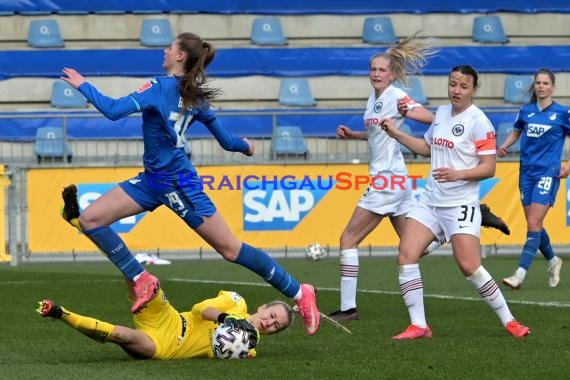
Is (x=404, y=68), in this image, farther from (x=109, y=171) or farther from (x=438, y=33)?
(x=438, y=33)

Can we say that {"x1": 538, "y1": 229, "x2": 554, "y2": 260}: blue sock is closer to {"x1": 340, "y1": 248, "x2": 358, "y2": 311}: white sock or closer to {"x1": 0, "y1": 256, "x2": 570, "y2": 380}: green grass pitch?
{"x1": 0, "y1": 256, "x2": 570, "y2": 380}: green grass pitch

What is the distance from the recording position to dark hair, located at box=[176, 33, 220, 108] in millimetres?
9281

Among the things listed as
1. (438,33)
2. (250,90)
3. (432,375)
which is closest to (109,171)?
(250,90)

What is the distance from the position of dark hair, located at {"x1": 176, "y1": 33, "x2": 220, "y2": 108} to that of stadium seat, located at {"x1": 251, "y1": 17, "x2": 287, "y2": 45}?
16.6m

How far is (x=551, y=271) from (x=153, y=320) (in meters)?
7.22

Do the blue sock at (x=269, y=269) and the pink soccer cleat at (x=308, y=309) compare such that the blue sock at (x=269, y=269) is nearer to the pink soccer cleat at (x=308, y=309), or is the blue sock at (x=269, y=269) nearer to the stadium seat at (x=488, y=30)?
the pink soccer cleat at (x=308, y=309)

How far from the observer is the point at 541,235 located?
14.8 m

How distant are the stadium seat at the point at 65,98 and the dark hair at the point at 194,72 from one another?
1522cm

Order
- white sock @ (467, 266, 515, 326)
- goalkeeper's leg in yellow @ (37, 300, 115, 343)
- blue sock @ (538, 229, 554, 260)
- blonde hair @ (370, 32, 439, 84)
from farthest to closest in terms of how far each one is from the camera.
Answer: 1. blue sock @ (538, 229, 554, 260)
2. blonde hair @ (370, 32, 439, 84)
3. white sock @ (467, 266, 515, 326)
4. goalkeeper's leg in yellow @ (37, 300, 115, 343)

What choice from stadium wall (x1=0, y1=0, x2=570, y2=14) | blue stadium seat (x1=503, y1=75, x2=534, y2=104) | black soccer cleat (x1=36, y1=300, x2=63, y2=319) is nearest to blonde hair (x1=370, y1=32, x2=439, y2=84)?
black soccer cleat (x1=36, y1=300, x2=63, y2=319)

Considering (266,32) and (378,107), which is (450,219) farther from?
(266,32)

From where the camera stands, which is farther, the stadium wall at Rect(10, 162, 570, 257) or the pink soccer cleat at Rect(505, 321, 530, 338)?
the stadium wall at Rect(10, 162, 570, 257)

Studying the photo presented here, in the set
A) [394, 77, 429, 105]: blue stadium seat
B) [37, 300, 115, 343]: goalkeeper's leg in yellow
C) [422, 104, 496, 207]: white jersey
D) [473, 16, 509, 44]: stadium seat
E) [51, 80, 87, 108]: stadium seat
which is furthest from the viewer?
[473, 16, 509, 44]: stadium seat

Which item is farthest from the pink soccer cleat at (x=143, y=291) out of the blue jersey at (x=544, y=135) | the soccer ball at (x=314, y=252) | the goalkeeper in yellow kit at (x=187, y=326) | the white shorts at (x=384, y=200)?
the soccer ball at (x=314, y=252)
